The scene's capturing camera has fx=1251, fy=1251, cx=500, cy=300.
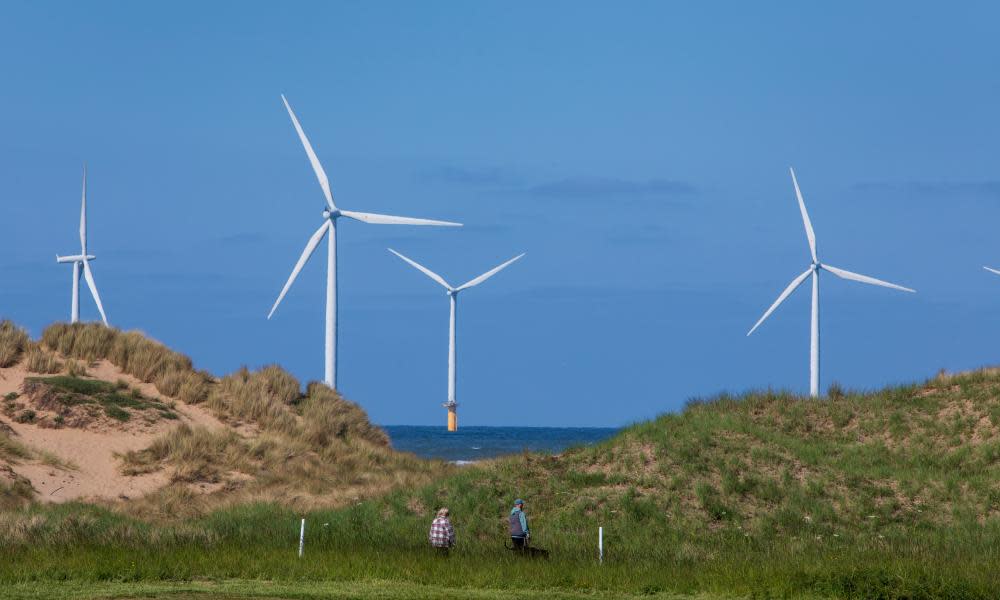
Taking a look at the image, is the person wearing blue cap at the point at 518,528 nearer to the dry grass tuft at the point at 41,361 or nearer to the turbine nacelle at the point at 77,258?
the dry grass tuft at the point at 41,361

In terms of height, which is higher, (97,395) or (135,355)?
(135,355)

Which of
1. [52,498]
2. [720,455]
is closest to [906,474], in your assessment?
[720,455]

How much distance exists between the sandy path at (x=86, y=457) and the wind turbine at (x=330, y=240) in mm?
9452

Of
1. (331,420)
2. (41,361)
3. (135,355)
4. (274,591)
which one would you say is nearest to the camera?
(274,591)

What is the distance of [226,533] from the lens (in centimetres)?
3434

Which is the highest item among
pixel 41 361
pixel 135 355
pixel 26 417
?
pixel 135 355

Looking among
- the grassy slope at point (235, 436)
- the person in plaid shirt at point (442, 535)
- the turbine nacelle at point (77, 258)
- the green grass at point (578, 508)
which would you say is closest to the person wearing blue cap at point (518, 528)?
the green grass at point (578, 508)

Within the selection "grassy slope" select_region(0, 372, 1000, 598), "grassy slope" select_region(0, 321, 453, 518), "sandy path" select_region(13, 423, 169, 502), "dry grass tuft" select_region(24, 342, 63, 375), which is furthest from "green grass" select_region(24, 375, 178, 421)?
"grassy slope" select_region(0, 372, 1000, 598)

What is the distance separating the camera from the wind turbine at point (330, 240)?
2564 inches

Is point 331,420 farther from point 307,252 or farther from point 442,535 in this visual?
point 442,535

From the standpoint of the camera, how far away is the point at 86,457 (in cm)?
5050

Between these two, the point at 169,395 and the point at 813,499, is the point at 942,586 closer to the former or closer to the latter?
the point at 813,499

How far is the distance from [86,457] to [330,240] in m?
20.6

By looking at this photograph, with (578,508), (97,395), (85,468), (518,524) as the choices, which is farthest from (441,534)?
(97,395)
